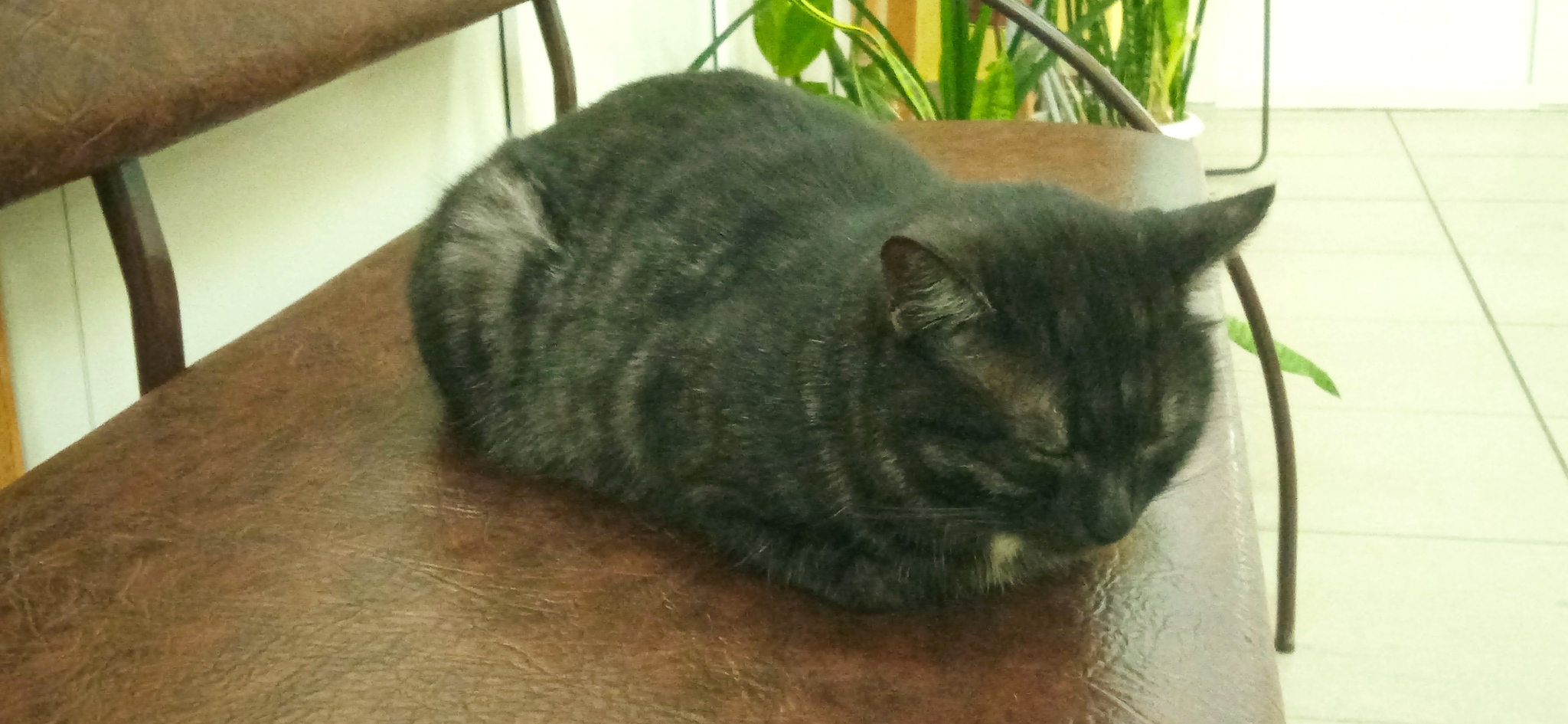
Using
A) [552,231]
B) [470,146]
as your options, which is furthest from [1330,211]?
[552,231]

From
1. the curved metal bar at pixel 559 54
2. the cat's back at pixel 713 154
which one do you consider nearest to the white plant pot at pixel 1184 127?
the curved metal bar at pixel 559 54

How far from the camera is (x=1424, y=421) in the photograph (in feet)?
5.96

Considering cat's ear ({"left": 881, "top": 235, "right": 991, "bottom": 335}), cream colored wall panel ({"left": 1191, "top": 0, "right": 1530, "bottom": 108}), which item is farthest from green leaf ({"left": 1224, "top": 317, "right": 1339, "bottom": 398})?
cream colored wall panel ({"left": 1191, "top": 0, "right": 1530, "bottom": 108})

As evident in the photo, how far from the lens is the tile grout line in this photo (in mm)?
1748

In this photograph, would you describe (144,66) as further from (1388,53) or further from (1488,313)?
(1388,53)

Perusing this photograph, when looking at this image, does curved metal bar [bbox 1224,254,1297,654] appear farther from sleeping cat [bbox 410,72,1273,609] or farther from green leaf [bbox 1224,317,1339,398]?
sleeping cat [bbox 410,72,1273,609]

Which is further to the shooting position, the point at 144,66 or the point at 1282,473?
the point at 1282,473

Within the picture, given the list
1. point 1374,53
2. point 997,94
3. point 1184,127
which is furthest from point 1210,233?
point 1374,53

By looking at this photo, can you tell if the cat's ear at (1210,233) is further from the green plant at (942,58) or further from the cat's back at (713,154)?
the green plant at (942,58)

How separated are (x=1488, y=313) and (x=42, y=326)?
7.08 feet

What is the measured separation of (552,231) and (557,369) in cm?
11

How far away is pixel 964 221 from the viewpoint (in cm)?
62

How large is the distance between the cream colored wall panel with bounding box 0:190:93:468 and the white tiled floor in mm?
1211

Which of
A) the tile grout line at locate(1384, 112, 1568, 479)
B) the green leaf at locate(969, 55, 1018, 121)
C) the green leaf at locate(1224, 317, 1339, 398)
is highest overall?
the green leaf at locate(969, 55, 1018, 121)
